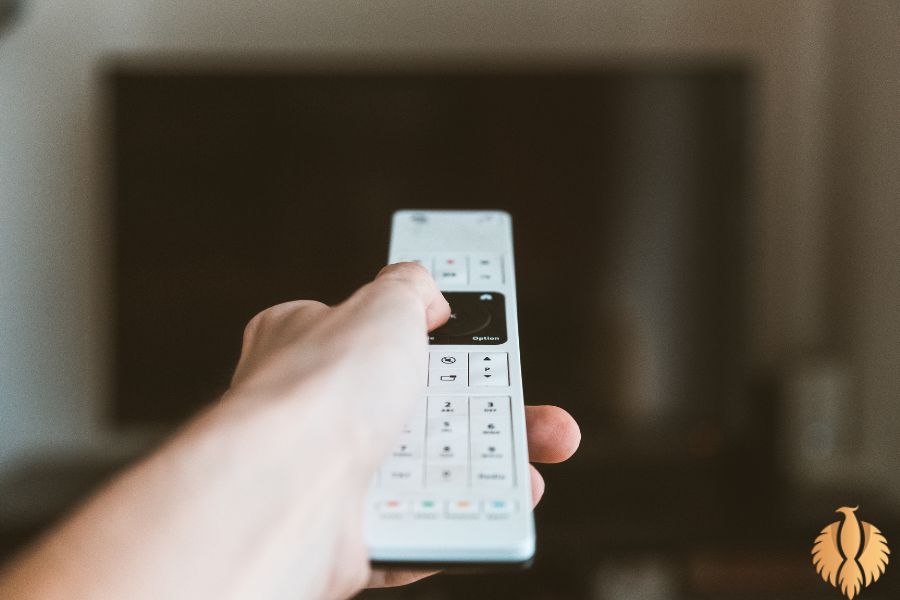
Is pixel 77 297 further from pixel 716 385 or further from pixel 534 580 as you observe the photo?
A: pixel 716 385

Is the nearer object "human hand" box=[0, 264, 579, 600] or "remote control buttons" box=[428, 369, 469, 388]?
"human hand" box=[0, 264, 579, 600]

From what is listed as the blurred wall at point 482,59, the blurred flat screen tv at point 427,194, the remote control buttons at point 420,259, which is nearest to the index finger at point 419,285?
the remote control buttons at point 420,259

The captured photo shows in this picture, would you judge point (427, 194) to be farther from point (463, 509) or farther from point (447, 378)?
point (463, 509)

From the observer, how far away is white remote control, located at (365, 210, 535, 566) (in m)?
0.41

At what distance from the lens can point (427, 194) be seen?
4.20 feet

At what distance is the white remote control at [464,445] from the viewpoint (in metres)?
0.41

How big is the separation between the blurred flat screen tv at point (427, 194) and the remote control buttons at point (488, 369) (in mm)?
736

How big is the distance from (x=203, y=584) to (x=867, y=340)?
141 cm

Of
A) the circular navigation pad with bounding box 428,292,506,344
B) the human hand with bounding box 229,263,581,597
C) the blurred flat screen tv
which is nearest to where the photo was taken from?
the human hand with bounding box 229,263,581,597

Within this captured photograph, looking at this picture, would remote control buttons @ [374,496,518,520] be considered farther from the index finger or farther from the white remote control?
the index finger

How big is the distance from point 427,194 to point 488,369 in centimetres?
80

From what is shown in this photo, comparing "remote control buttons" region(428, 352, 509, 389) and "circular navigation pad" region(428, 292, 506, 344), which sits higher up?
"circular navigation pad" region(428, 292, 506, 344)

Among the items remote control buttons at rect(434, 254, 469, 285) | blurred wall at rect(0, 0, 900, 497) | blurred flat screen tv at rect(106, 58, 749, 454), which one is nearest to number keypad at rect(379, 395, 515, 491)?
remote control buttons at rect(434, 254, 469, 285)

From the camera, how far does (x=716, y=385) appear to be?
4.30ft
